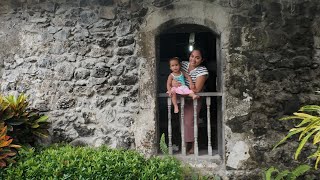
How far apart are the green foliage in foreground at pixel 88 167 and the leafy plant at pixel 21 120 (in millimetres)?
358

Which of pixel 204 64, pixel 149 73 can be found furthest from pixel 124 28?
pixel 204 64

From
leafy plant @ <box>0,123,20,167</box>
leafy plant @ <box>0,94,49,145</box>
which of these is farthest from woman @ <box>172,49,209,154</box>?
leafy plant @ <box>0,123,20,167</box>

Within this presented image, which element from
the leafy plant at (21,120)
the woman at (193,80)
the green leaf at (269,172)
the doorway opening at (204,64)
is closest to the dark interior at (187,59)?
the doorway opening at (204,64)

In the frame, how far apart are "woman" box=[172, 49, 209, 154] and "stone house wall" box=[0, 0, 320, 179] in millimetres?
327

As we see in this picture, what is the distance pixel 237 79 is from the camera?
4566mm

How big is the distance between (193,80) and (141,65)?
733 mm

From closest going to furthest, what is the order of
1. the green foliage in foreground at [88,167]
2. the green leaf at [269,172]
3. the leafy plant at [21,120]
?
the green foliage in foreground at [88,167] → the green leaf at [269,172] → the leafy plant at [21,120]

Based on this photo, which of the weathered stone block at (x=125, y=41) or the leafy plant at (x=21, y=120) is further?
the weathered stone block at (x=125, y=41)

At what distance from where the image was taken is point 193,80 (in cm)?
483

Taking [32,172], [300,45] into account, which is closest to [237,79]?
[300,45]

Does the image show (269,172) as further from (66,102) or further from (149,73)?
(66,102)

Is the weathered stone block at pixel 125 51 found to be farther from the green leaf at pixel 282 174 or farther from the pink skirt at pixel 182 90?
the green leaf at pixel 282 174

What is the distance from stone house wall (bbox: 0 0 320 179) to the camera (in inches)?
178

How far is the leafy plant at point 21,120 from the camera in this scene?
4355 mm
